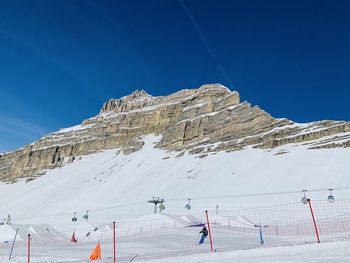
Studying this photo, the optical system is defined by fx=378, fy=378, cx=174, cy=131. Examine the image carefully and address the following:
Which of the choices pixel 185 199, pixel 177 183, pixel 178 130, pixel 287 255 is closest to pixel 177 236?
pixel 287 255

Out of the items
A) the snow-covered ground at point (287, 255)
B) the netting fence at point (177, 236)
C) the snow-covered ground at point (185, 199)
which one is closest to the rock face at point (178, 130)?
the snow-covered ground at point (185, 199)

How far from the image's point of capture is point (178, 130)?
365 feet

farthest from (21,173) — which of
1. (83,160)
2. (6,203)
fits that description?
(6,203)

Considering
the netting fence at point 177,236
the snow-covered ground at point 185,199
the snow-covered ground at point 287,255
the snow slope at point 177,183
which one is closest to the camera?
the snow-covered ground at point 287,255

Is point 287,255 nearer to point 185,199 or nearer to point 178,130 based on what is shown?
point 185,199

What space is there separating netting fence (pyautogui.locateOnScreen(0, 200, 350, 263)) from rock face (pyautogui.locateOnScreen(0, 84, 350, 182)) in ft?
113

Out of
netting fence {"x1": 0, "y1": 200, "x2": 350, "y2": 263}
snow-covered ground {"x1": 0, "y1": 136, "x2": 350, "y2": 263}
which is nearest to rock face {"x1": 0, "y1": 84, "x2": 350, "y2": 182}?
snow-covered ground {"x1": 0, "y1": 136, "x2": 350, "y2": 263}

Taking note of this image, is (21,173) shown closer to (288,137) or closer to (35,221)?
(35,221)

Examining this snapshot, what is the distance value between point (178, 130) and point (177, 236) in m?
88.4

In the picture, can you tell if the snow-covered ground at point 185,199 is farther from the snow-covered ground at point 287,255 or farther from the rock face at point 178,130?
the rock face at point 178,130

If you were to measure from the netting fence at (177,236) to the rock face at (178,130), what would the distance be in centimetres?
3434

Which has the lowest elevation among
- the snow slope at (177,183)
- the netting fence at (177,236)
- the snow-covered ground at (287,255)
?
the snow-covered ground at (287,255)

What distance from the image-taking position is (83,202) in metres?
78.1

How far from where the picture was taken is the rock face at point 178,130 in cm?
8044
